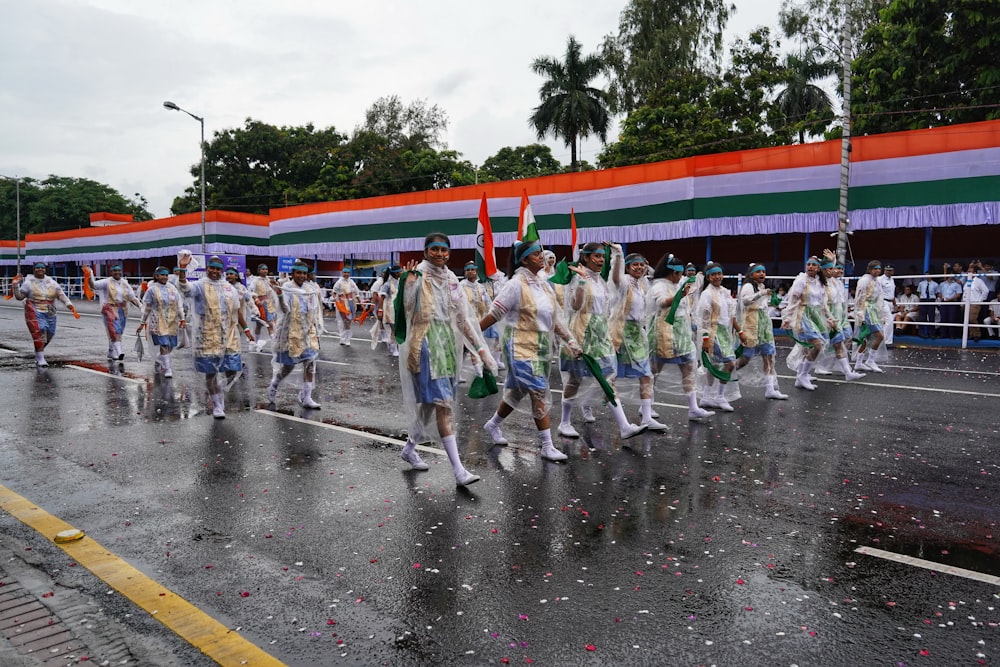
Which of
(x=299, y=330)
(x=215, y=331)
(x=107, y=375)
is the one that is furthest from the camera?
(x=107, y=375)

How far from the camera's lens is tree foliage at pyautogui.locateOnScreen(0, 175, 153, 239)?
69438mm

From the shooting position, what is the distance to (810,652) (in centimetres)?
347

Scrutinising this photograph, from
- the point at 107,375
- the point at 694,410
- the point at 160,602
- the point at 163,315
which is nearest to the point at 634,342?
the point at 694,410

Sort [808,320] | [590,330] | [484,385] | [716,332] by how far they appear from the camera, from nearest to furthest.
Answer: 1. [484,385]
2. [590,330]
3. [716,332]
4. [808,320]

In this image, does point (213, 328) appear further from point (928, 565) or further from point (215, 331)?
point (928, 565)

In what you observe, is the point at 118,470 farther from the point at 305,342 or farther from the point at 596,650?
the point at 596,650

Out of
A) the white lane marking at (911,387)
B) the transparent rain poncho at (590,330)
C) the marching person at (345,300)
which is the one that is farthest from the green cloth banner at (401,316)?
the marching person at (345,300)

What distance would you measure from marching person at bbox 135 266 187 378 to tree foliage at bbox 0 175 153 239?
64620 mm

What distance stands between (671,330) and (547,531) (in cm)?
442

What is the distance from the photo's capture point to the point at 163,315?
12602mm

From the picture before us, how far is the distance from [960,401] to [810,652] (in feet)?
25.6

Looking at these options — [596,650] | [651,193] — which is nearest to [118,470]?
[596,650]

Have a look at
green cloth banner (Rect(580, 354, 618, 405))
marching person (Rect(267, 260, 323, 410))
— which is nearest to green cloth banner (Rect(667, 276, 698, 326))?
green cloth banner (Rect(580, 354, 618, 405))

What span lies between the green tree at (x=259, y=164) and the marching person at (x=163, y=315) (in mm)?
43169
